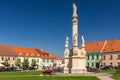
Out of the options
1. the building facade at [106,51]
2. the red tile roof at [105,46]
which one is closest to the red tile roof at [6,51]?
the red tile roof at [105,46]

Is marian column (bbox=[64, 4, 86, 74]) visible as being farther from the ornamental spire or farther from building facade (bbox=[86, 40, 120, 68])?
building facade (bbox=[86, 40, 120, 68])

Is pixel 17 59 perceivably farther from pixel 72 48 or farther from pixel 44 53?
pixel 72 48

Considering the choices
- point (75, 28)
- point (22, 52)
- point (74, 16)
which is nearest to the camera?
point (75, 28)

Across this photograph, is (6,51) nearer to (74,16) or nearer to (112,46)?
(112,46)

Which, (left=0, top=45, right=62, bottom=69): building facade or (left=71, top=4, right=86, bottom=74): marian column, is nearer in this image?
(left=71, top=4, right=86, bottom=74): marian column

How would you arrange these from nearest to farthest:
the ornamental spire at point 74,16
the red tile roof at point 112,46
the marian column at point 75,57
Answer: the marian column at point 75,57, the ornamental spire at point 74,16, the red tile roof at point 112,46

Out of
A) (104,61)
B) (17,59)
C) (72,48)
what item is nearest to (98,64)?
(104,61)

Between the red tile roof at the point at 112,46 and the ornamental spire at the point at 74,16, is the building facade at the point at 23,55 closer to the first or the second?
the red tile roof at the point at 112,46

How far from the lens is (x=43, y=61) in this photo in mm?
103875

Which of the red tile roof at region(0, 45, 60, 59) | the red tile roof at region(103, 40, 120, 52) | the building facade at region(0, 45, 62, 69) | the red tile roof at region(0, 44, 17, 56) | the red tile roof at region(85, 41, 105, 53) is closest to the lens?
the red tile roof at region(103, 40, 120, 52)

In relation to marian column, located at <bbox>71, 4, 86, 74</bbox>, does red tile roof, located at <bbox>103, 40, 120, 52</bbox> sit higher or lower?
higher

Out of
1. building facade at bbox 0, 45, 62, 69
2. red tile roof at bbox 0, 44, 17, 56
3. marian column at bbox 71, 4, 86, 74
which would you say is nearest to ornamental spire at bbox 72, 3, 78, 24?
marian column at bbox 71, 4, 86, 74

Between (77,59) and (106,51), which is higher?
(106,51)

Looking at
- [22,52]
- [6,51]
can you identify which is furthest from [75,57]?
[22,52]
